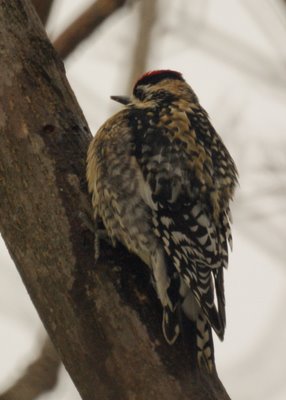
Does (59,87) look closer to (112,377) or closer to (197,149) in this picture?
(197,149)

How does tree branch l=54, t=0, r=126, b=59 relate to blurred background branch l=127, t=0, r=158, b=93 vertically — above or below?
below

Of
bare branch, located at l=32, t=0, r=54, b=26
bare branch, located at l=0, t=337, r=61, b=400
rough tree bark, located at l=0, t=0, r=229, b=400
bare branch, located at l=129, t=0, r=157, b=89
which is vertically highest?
bare branch, located at l=129, t=0, r=157, b=89

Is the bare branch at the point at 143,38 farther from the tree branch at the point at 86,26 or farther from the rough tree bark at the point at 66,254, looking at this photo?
the rough tree bark at the point at 66,254

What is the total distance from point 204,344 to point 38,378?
0.68 meters

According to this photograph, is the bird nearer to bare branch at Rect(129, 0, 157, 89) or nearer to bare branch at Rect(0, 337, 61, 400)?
bare branch at Rect(0, 337, 61, 400)

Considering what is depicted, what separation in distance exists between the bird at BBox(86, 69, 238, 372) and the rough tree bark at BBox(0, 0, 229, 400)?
0.07 metres

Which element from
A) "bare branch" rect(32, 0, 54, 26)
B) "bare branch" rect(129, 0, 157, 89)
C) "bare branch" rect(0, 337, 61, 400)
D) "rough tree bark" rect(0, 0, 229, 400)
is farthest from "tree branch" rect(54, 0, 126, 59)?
"bare branch" rect(0, 337, 61, 400)

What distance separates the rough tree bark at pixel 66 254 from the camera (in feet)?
10.6

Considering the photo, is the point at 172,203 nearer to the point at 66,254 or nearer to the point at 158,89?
the point at 66,254

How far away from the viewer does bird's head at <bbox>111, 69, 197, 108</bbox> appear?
181 inches

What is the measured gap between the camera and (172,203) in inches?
145

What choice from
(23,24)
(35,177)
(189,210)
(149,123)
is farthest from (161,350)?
(23,24)

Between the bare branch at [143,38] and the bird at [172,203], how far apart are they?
1257 mm

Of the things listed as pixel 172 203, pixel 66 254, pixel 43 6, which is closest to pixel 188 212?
pixel 172 203
